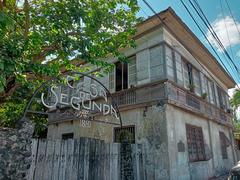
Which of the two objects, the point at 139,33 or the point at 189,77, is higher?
the point at 139,33

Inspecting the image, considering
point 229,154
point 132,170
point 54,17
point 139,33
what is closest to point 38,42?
point 54,17

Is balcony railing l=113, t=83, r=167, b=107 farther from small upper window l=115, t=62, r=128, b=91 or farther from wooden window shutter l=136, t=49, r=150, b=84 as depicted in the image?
small upper window l=115, t=62, r=128, b=91

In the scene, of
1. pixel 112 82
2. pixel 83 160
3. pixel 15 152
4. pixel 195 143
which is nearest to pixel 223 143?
pixel 195 143

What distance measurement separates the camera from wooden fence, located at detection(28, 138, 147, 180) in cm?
554

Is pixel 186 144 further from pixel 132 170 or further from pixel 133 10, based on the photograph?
pixel 133 10

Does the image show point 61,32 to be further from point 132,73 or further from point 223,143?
point 223,143

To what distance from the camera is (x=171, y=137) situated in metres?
8.80

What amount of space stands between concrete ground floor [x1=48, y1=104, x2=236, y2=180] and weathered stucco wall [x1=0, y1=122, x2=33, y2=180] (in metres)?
4.53

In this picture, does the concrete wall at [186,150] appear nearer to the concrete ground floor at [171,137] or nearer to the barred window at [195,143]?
→ the concrete ground floor at [171,137]

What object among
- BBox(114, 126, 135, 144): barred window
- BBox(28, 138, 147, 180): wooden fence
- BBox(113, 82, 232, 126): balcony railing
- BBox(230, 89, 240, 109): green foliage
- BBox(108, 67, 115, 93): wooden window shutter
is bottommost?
BBox(28, 138, 147, 180): wooden fence

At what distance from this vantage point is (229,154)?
15531mm

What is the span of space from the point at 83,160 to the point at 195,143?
693 centimetres

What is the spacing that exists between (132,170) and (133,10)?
240 inches

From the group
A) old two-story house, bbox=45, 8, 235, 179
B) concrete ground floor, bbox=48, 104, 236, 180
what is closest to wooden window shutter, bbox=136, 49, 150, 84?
Result: old two-story house, bbox=45, 8, 235, 179
